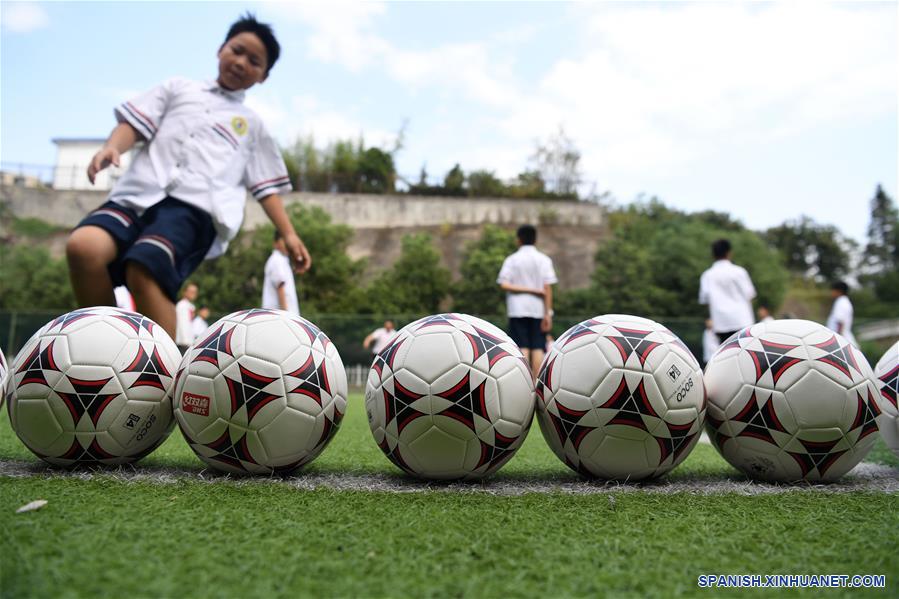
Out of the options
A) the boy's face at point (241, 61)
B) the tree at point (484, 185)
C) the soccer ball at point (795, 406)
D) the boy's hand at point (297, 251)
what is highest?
the tree at point (484, 185)

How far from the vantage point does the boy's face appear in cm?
459

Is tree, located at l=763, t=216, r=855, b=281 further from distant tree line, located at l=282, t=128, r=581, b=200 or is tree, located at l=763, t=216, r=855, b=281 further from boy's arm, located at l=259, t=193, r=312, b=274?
boy's arm, located at l=259, t=193, r=312, b=274

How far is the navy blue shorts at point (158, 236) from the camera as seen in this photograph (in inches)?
154

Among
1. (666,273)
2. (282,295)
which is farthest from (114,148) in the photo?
(666,273)

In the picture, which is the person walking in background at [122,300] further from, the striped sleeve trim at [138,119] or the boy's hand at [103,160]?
the striped sleeve trim at [138,119]

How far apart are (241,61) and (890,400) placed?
4709mm

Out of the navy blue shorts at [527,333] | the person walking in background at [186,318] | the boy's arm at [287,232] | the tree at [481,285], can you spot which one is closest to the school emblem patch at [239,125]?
the boy's arm at [287,232]

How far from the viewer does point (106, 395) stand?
113 inches

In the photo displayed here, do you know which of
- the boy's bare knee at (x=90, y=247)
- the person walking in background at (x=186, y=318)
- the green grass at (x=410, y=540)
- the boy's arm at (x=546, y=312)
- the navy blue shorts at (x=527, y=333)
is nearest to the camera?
the green grass at (x=410, y=540)

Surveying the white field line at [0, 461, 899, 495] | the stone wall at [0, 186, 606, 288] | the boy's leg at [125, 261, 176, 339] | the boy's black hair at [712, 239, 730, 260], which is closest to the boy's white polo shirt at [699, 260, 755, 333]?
the boy's black hair at [712, 239, 730, 260]

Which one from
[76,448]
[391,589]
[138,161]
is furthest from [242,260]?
[391,589]

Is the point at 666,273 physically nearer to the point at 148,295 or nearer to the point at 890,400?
the point at 890,400

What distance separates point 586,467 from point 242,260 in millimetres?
25991

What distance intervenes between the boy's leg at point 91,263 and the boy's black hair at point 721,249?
7.79 meters
